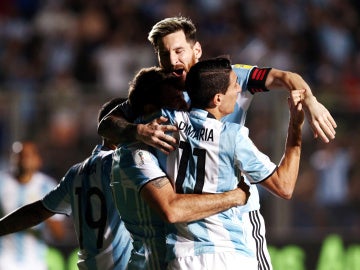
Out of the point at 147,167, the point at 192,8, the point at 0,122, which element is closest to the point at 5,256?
the point at 0,122

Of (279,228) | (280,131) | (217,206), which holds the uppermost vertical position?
(217,206)

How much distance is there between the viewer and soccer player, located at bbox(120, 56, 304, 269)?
17.7 ft

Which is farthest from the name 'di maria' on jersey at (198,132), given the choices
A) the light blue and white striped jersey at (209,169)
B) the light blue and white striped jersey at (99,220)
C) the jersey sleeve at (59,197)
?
the jersey sleeve at (59,197)

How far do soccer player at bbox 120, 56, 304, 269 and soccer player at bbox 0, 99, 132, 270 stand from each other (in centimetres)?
76

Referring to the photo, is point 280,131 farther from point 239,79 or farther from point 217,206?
point 217,206

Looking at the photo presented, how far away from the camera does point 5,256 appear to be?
30.6 feet

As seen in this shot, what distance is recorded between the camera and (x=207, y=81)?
5.48m

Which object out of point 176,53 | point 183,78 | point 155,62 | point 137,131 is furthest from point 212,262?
point 155,62

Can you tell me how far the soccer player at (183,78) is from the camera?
5555 mm

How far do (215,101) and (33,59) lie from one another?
27.4 feet

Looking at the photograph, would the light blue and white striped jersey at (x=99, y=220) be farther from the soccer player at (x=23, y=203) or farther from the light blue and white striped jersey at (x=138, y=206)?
the soccer player at (x=23, y=203)

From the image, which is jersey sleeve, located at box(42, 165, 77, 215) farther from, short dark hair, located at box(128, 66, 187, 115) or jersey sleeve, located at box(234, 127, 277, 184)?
jersey sleeve, located at box(234, 127, 277, 184)

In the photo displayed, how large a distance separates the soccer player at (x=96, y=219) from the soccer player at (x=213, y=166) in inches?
29.9

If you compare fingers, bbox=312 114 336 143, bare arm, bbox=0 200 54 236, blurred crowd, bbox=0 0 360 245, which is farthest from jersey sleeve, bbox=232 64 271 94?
blurred crowd, bbox=0 0 360 245
